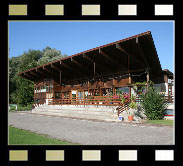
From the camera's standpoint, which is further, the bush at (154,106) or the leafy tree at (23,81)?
the leafy tree at (23,81)

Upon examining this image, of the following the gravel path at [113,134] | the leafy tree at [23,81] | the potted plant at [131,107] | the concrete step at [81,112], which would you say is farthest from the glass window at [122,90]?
the leafy tree at [23,81]

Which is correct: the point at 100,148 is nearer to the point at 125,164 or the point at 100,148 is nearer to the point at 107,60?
the point at 125,164

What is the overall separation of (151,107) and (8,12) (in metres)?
12.1

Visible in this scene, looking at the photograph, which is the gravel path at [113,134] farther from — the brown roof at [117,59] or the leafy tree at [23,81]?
the leafy tree at [23,81]

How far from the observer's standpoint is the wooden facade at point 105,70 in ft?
51.4

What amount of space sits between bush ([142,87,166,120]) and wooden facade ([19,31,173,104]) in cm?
274

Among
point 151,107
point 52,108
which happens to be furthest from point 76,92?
point 151,107

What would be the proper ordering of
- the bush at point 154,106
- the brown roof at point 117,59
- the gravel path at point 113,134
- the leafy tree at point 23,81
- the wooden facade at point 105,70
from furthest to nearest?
the leafy tree at point 23,81 → the wooden facade at point 105,70 → the brown roof at point 117,59 → the bush at point 154,106 → the gravel path at point 113,134

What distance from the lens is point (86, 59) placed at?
1922 centimetres

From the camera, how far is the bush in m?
13.8

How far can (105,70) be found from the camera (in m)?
19.8

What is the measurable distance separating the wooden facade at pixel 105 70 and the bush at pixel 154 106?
2741 millimetres

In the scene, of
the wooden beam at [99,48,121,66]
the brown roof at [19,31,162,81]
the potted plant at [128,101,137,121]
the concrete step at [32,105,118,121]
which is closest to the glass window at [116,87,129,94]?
the brown roof at [19,31,162,81]

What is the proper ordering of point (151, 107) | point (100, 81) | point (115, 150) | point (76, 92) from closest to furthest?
point (115, 150) → point (151, 107) → point (100, 81) → point (76, 92)
